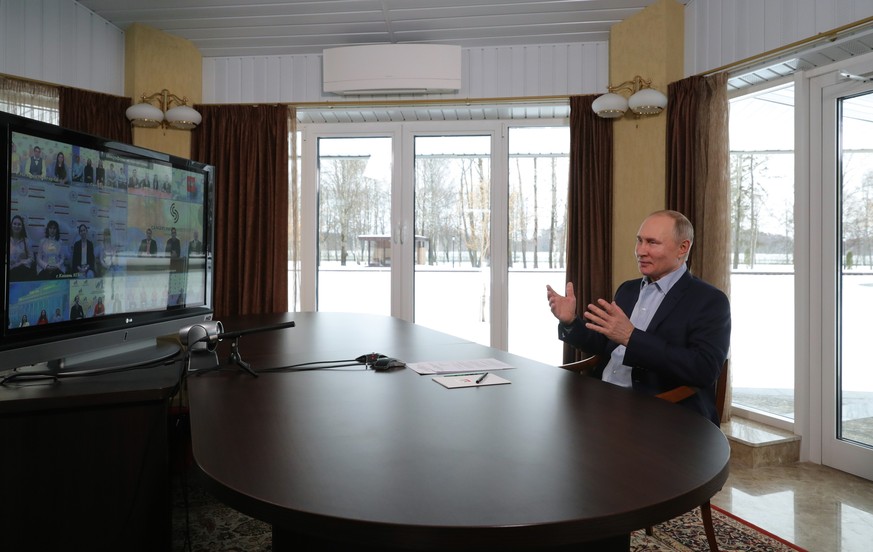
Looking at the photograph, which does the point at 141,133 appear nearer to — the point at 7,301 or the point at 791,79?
the point at 7,301

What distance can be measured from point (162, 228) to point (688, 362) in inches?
71.2

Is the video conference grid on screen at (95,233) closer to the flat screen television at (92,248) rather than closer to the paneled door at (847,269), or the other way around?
the flat screen television at (92,248)

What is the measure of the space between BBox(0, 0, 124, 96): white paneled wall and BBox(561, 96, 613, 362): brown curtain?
3.50 m

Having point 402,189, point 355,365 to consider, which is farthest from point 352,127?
point 355,365

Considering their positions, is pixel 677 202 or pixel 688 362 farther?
pixel 677 202

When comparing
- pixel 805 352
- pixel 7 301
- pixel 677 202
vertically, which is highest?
pixel 677 202

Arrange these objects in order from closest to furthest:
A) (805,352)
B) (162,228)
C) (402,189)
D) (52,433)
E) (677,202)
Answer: (52,433) → (162,228) → (805,352) → (677,202) → (402,189)

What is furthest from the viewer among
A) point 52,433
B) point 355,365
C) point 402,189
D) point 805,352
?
point 402,189

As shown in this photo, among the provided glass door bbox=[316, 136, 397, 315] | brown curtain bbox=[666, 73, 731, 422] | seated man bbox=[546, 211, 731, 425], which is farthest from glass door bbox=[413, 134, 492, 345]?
seated man bbox=[546, 211, 731, 425]

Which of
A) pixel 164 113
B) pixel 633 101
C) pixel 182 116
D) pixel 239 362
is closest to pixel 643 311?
pixel 239 362

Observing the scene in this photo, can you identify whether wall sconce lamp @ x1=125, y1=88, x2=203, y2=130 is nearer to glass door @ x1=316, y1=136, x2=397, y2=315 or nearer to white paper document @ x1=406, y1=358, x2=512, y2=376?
glass door @ x1=316, y1=136, x2=397, y2=315

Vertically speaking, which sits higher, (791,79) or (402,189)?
(791,79)

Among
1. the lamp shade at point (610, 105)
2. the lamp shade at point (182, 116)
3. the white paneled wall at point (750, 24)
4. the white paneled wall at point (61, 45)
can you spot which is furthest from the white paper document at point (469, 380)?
the white paneled wall at point (61, 45)

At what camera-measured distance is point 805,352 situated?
129 inches
